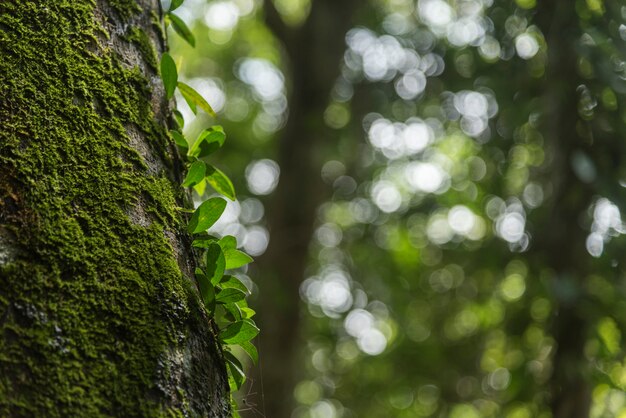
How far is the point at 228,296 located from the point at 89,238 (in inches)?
12.2

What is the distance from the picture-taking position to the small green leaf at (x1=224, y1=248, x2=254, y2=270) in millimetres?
1241

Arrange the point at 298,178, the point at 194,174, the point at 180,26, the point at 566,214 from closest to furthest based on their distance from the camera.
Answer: the point at 194,174
the point at 180,26
the point at 566,214
the point at 298,178

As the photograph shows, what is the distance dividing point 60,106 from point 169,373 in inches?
17.3

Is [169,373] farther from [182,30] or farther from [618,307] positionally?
[618,307]

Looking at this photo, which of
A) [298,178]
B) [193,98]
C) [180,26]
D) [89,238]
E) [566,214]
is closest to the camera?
[89,238]

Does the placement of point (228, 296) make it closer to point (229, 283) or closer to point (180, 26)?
point (229, 283)

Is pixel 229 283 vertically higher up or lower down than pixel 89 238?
lower down

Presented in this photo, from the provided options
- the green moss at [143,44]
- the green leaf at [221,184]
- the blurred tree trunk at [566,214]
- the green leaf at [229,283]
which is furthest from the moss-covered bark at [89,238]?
the blurred tree trunk at [566,214]

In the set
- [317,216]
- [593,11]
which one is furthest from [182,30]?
[317,216]

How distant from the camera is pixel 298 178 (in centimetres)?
552

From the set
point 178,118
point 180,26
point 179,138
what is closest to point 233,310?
point 179,138

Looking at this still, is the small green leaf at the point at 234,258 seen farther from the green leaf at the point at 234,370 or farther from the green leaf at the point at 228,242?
the green leaf at the point at 234,370

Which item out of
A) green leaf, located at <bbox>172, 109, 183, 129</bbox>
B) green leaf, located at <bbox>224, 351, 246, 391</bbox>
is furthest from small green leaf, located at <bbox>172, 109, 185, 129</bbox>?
green leaf, located at <bbox>224, 351, 246, 391</bbox>

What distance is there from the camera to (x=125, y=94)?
1.13m
